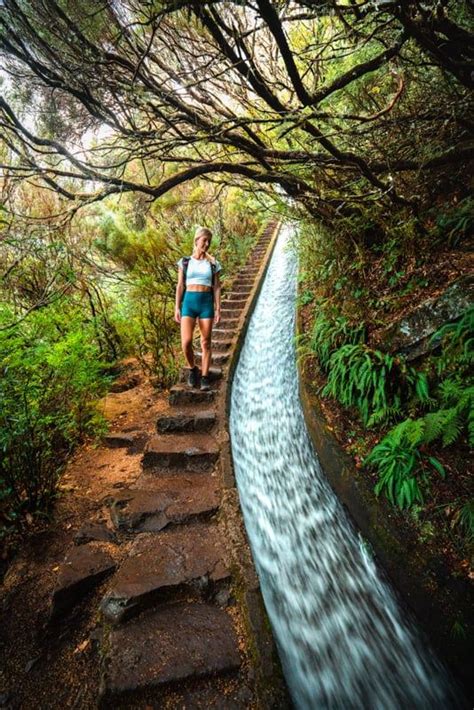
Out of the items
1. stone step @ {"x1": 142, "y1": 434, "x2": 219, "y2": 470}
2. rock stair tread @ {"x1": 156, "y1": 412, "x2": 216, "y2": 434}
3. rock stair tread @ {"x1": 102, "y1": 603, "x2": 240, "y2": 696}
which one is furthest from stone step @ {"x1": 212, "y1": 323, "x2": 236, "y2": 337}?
rock stair tread @ {"x1": 102, "y1": 603, "x2": 240, "y2": 696}

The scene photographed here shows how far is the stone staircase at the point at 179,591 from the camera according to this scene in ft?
6.21

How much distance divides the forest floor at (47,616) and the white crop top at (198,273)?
8.41ft

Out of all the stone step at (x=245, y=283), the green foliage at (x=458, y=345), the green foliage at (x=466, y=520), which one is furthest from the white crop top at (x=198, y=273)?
the stone step at (x=245, y=283)

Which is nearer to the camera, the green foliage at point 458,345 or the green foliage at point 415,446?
the green foliage at point 415,446

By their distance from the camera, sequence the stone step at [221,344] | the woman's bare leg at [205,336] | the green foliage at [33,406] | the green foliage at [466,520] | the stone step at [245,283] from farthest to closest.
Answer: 1. the stone step at [245,283]
2. the stone step at [221,344]
3. the woman's bare leg at [205,336]
4. the green foliage at [33,406]
5. the green foliage at [466,520]

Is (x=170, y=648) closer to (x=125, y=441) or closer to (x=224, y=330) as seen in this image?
(x=125, y=441)

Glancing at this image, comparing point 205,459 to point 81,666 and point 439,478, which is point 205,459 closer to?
point 81,666

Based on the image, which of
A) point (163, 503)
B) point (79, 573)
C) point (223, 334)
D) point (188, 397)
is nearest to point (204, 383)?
point (188, 397)

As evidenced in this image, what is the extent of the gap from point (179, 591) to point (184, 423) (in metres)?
2.01

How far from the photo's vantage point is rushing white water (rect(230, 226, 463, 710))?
2537 mm

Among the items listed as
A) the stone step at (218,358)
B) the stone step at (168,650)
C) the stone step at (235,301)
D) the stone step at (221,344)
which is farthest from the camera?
the stone step at (235,301)

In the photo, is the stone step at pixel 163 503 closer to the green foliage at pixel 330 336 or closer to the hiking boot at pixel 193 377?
the hiking boot at pixel 193 377

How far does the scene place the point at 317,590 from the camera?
3.12m

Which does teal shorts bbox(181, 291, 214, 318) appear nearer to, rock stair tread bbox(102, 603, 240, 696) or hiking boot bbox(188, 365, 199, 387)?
hiking boot bbox(188, 365, 199, 387)
